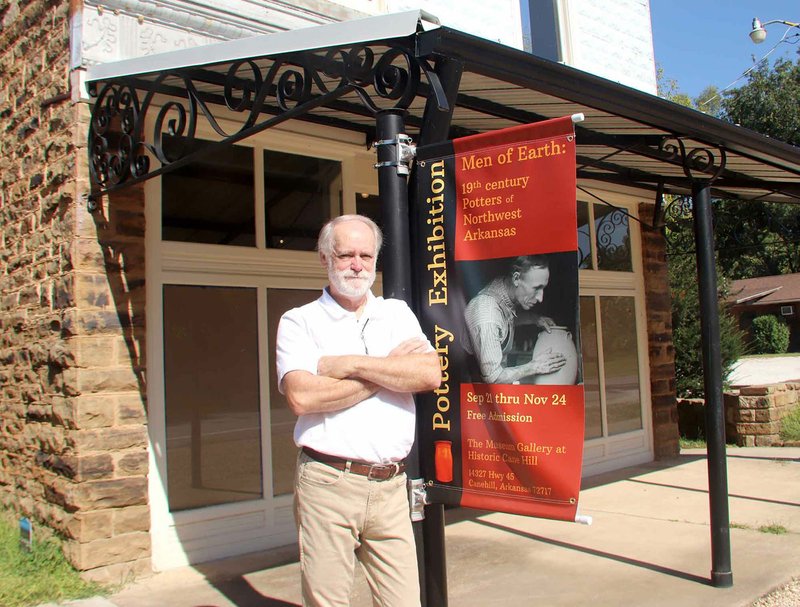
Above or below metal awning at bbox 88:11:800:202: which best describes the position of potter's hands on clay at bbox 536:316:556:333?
below

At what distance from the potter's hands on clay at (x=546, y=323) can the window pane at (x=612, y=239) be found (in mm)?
6572

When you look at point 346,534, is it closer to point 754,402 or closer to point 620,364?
point 620,364

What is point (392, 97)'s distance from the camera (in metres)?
3.20

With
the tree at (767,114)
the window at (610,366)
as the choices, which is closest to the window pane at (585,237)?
the window at (610,366)

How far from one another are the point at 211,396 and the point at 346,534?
10.1 ft

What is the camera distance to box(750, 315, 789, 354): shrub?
4081 cm

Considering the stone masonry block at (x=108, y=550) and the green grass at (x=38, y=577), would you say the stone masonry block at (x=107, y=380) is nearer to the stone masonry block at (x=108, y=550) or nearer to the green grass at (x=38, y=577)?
the stone masonry block at (x=108, y=550)

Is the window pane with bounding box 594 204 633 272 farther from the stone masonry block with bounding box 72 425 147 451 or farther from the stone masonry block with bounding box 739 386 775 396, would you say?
the stone masonry block with bounding box 72 425 147 451

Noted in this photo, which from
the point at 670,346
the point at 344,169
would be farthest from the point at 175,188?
the point at 670,346

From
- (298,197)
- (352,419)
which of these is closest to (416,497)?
(352,419)

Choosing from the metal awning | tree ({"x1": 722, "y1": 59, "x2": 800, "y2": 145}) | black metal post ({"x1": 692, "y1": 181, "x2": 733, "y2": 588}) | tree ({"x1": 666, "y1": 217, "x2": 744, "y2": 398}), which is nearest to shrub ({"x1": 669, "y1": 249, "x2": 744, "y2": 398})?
tree ({"x1": 666, "y1": 217, "x2": 744, "y2": 398})

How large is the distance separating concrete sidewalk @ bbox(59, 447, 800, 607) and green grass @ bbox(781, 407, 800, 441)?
143 inches

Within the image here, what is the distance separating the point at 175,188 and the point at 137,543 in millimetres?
2461

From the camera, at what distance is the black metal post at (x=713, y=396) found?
15.4ft
